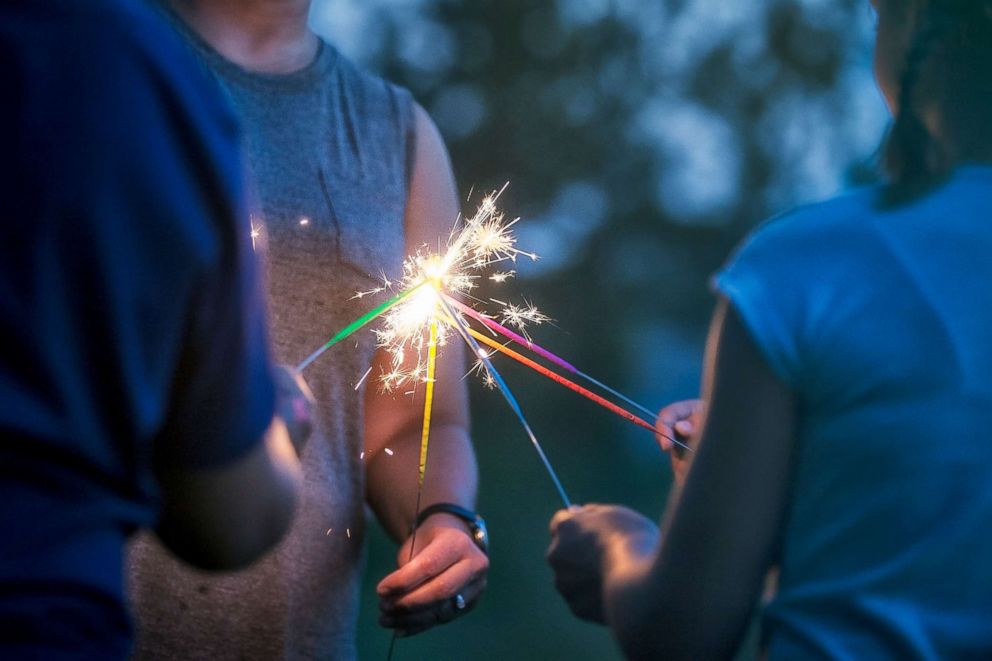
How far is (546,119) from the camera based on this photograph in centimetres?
177

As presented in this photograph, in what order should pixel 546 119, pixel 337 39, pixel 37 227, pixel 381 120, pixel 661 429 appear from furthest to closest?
pixel 546 119 < pixel 337 39 < pixel 381 120 < pixel 661 429 < pixel 37 227

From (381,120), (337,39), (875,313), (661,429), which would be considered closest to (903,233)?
(875,313)

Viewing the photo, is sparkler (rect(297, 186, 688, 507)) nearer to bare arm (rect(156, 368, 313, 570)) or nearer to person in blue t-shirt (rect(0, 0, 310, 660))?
bare arm (rect(156, 368, 313, 570))

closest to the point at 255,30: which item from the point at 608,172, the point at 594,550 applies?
the point at 594,550

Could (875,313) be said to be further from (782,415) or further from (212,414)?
(212,414)

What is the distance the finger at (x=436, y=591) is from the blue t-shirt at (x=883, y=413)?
16.0 inches

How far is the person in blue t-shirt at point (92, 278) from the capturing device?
0.46 metres

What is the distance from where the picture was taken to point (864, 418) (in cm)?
59

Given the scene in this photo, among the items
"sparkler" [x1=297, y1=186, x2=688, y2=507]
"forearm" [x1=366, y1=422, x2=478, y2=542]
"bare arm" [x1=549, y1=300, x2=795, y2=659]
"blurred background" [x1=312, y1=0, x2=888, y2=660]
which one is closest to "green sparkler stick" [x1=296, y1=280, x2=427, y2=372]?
"sparkler" [x1=297, y1=186, x2=688, y2=507]

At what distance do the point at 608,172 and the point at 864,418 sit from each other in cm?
133

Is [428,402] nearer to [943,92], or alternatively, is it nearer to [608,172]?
[943,92]

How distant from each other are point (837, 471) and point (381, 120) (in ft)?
2.11

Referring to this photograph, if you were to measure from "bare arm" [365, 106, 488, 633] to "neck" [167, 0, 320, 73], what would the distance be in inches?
5.7

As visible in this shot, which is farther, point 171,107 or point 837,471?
point 837,471
